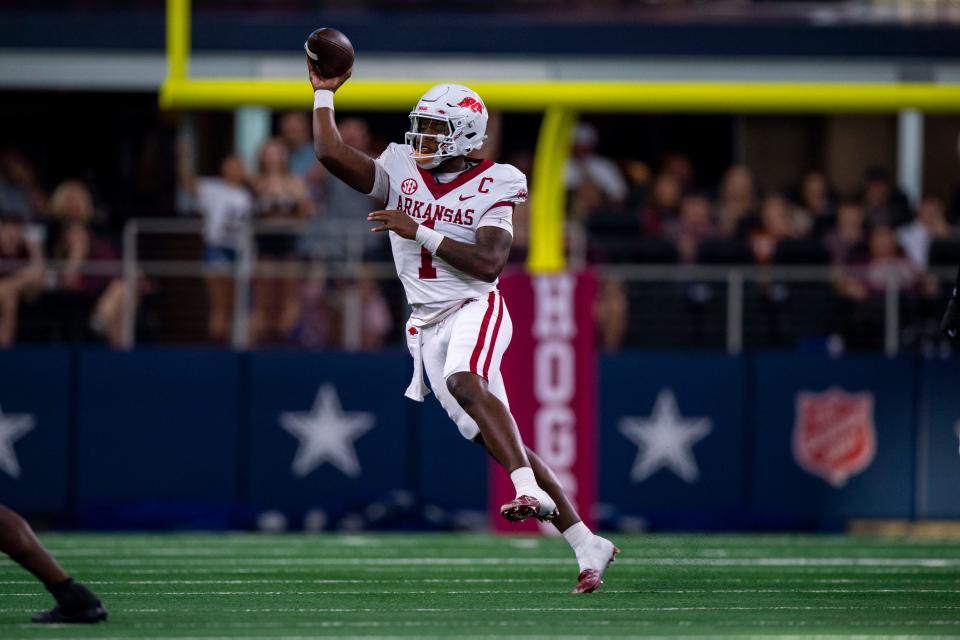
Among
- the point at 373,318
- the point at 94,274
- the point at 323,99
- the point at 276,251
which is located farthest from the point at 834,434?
the point at 323,99

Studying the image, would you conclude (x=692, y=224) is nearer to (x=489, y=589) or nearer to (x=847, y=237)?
(x=847, y=237)

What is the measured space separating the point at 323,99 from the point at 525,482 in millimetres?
1715

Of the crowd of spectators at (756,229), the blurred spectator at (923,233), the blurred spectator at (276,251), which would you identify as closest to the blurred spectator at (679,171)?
the crowd of spectators at (756,229)

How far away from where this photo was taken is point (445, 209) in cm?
668

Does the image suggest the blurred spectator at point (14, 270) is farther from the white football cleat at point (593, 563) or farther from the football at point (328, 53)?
the white football cleat at point (593, 563)

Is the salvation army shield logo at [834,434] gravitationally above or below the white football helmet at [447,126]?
below

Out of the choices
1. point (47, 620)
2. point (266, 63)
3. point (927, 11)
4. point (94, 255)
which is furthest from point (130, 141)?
point (47, 620)

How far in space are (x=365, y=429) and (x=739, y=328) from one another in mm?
2792

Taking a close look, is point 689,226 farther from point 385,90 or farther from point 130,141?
point 130,141

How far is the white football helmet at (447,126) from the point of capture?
6.62m

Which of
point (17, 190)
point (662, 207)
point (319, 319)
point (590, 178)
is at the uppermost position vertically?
point (590, 178)

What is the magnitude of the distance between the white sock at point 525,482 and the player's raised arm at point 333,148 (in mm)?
1296

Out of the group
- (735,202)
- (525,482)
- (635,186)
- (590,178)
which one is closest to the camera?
(525,482)

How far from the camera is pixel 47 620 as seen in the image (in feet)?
17.9
